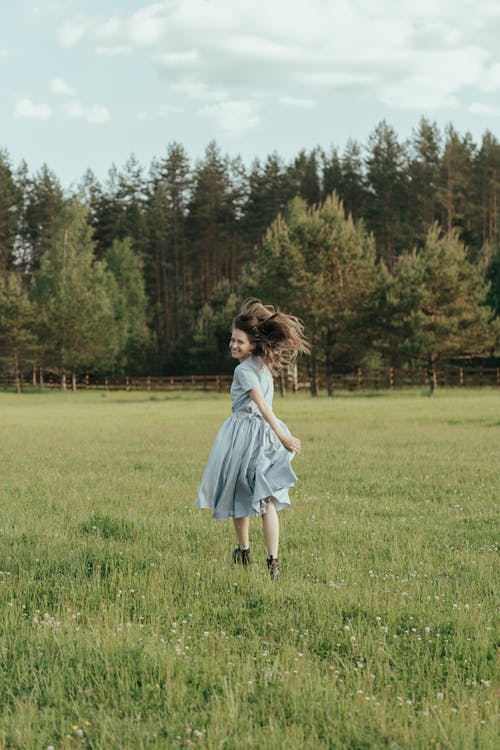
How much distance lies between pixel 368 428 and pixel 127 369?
67636 mm

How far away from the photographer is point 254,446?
25.4ft

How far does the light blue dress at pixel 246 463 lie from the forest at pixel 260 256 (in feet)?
166

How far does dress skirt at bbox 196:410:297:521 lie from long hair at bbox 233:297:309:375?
0.63 metres

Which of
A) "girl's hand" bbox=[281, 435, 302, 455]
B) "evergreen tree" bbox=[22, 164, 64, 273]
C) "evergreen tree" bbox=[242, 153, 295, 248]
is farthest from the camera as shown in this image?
"evergreen tree" bbox=[22, 164, 64, 273]

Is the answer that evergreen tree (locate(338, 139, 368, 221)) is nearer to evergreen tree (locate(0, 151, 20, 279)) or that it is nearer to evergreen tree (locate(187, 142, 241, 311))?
evergreen tree (locate(187, 142, 241, 311))

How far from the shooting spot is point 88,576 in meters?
7.36

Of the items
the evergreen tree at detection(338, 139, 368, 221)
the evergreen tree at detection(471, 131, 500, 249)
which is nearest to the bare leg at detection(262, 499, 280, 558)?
the evergreen tree at detection(471, 131, 500, 249)

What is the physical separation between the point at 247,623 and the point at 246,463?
1.96m

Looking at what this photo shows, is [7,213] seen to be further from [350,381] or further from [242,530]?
[242,530]

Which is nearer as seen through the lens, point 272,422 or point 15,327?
point 272,422

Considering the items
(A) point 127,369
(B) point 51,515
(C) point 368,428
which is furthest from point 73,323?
(B) point 51,515

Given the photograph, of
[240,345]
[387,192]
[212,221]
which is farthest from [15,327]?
[240,345]

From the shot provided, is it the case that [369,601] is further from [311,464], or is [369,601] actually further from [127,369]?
[127,369]

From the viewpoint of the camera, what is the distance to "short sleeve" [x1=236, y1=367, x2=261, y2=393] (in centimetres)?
774
